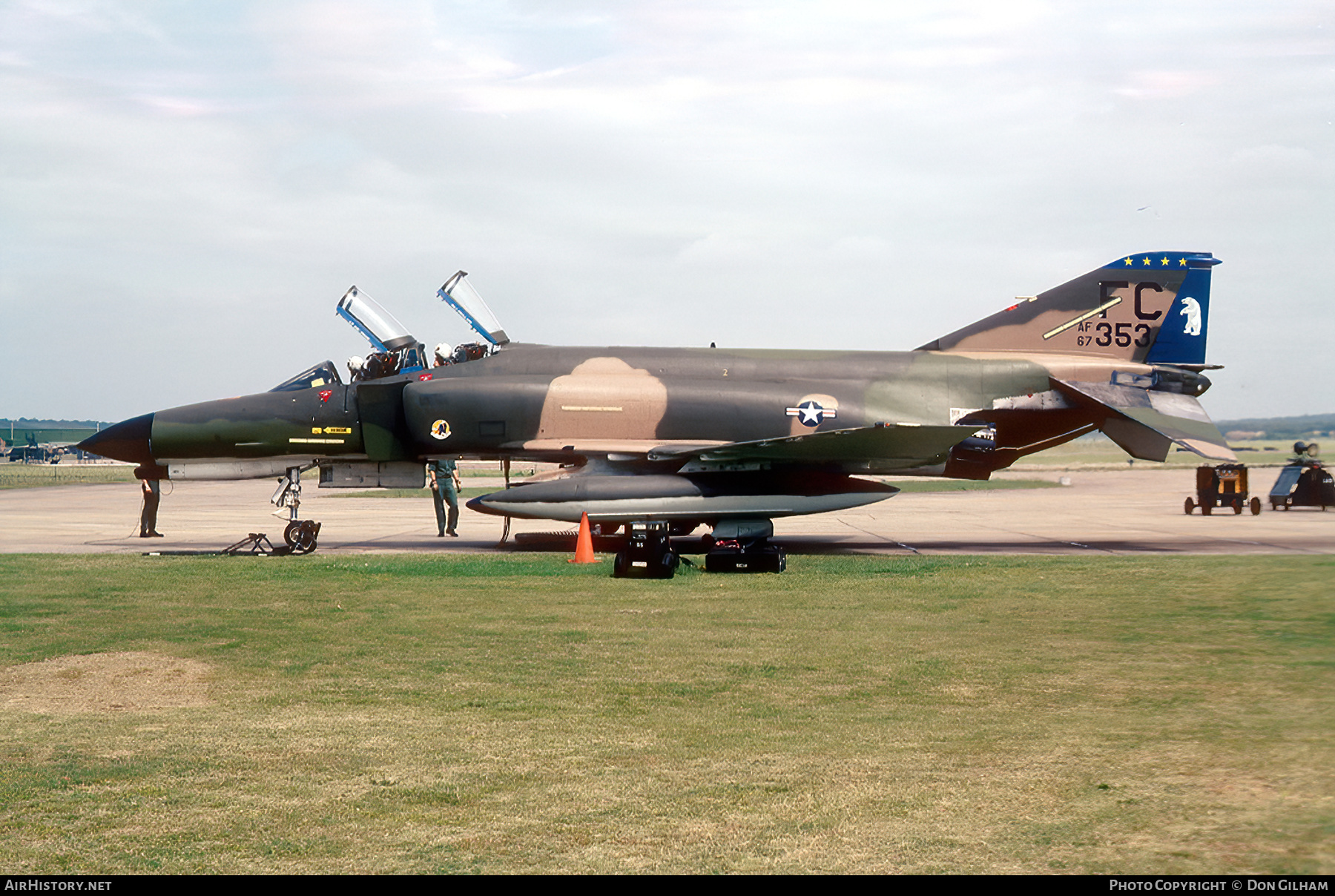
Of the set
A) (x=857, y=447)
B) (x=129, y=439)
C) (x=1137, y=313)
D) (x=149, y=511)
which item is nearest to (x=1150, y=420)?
(x=1137, y=313)

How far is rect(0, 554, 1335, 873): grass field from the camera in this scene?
4395mm

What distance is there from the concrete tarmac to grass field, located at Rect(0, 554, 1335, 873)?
6.19m

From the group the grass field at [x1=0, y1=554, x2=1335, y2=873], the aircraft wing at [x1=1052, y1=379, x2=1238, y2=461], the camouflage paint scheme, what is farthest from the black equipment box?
the aircraft wing at [x1=1052, y1=379, x2=1238, y2=461]

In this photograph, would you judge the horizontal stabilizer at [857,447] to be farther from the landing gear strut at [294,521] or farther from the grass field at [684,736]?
the landing gear strut at [294,521]

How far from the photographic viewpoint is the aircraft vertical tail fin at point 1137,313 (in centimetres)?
2033

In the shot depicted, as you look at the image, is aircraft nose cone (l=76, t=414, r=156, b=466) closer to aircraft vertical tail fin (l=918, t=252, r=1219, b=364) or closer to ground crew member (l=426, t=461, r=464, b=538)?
ground crew member (l=426, t=461, r=464, b=538)

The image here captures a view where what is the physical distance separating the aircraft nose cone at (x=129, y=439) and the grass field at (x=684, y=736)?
8.02 meters

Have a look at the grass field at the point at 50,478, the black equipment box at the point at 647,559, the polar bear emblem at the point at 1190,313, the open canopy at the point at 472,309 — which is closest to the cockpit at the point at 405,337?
the open canopy at the point at 472,309

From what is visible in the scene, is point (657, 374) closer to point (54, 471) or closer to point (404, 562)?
point (404, 562)

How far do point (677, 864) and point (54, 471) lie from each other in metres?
68.1

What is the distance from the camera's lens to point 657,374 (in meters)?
19.4

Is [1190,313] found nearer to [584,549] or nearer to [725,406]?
[725,406]

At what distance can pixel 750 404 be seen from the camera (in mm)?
19125

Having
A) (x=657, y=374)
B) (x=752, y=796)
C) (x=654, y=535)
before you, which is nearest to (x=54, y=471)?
(x=657, y=374)
